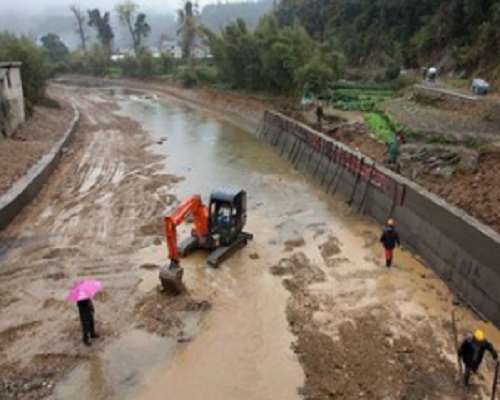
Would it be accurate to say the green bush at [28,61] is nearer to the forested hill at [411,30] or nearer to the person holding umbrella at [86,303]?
the forested hill at [411,30]

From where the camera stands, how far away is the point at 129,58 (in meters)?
95.3

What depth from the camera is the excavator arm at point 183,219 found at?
45.1 feet

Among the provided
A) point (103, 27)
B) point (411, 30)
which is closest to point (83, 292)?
point (411, 30)

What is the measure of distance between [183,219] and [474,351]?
28.4 feet

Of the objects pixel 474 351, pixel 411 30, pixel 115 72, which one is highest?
pixel 411 30

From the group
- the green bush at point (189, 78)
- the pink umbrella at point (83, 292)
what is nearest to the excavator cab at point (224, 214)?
the pink umbrella at point (83, 292)

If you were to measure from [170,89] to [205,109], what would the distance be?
20.2m

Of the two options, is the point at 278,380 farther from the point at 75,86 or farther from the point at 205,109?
the point at 75,86

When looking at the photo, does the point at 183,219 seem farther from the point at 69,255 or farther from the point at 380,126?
the point at 380,126

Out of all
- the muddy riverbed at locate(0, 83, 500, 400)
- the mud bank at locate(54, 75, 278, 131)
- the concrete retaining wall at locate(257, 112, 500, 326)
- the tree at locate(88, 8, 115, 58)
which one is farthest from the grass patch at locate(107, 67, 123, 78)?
the muddy riverbed at locate(0, 83, 500, 400)

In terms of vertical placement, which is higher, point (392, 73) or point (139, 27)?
point (139, 27)

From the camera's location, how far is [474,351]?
10.4m

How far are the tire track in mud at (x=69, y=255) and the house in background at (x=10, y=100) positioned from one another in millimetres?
3878

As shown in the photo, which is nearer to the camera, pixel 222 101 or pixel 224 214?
pixel 224 214
